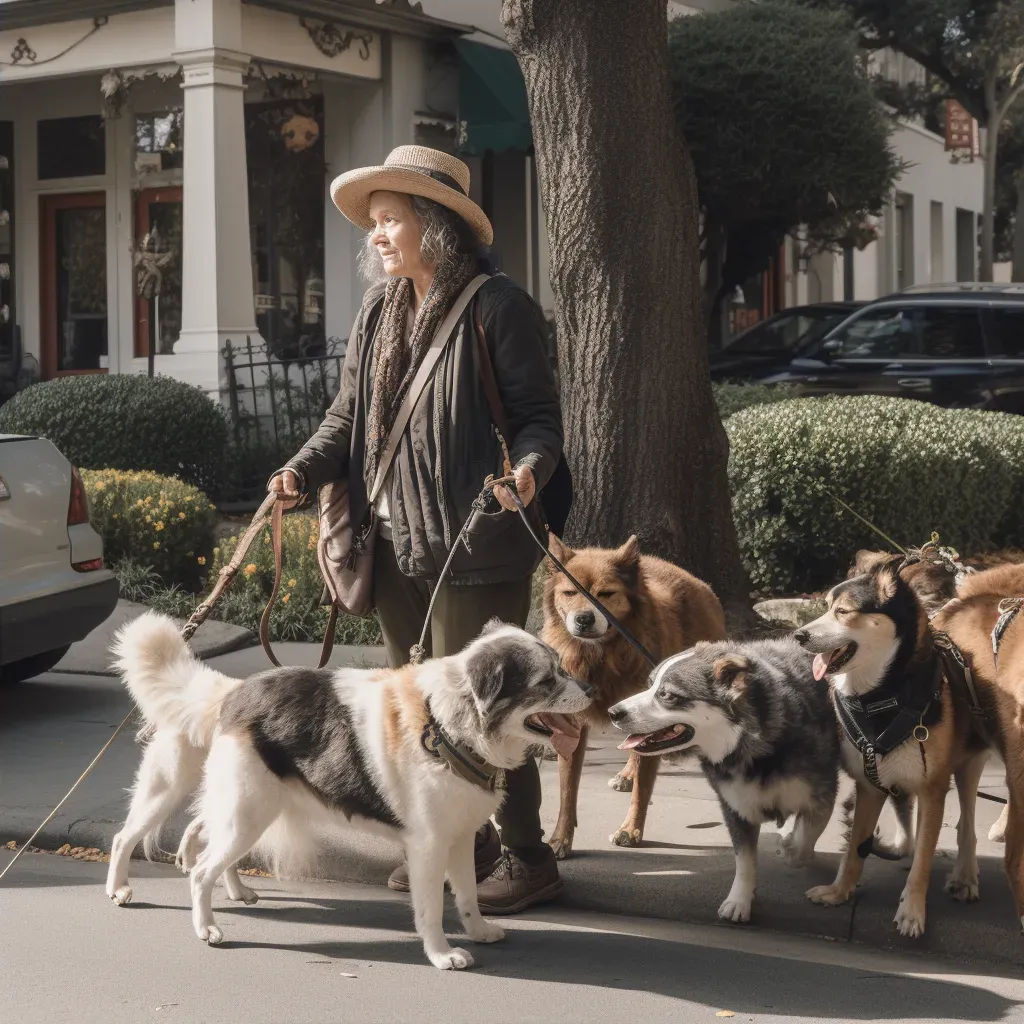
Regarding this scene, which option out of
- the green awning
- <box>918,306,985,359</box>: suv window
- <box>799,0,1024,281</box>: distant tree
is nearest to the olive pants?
<box>918,306,985,359</box>: suv window

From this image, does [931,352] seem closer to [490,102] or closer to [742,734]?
[490,102]

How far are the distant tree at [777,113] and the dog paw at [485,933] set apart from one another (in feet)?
47.2

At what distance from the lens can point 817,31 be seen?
18.8m

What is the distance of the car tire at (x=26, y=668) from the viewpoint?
8586 mm

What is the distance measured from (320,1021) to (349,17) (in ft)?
45.8

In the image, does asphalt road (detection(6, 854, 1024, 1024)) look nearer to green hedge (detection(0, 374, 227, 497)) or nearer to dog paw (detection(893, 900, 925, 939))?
dog paw (detection(893, 900, 925, 939))

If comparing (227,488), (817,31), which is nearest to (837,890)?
(227,488)

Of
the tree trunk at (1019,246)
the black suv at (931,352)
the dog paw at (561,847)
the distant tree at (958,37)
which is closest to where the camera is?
the dog paw at (561,847)

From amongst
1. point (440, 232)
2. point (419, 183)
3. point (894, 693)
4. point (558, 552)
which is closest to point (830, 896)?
point (894, 693)

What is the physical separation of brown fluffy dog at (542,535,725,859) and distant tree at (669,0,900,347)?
13.0 metres

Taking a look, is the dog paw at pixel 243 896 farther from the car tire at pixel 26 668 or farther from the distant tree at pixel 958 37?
the distant tree at pixel 958 37

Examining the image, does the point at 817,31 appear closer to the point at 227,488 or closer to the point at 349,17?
the point at 349,17

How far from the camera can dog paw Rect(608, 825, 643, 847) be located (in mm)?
5746

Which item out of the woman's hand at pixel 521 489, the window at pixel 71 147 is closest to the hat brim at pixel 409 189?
the woman's hand at pixel 521 489
